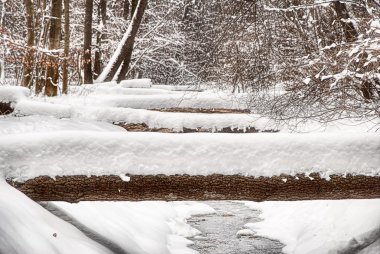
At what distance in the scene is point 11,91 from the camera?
7020 millimetres

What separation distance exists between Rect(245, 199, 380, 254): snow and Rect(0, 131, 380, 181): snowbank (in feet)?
5.37

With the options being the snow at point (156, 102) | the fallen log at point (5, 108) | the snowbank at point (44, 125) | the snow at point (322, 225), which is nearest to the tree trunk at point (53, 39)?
the snow at point (156, 102)

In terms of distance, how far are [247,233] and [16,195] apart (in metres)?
4.19

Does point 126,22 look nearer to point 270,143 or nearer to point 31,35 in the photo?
point 31,35

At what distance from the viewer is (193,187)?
3900 mm

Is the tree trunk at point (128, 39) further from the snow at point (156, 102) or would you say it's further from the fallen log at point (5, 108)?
the fallen log at point (5, 108)

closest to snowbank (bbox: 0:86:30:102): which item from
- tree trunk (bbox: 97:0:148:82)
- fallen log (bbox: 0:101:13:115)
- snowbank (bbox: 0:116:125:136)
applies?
fallen log (bbox: 0:101:13:115)

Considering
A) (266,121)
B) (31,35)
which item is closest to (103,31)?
(31,35)

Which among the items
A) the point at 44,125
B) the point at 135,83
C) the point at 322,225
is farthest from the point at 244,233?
the point at 135,83

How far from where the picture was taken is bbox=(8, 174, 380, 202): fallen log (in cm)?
383

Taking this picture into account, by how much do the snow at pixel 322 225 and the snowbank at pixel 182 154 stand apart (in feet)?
5.37

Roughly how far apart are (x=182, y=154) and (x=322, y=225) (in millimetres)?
3433

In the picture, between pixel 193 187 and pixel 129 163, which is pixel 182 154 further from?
pixel 129 163

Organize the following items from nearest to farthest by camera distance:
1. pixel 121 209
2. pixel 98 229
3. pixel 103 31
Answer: pixel 98 229
pixel 121 209
pixel 103 31
